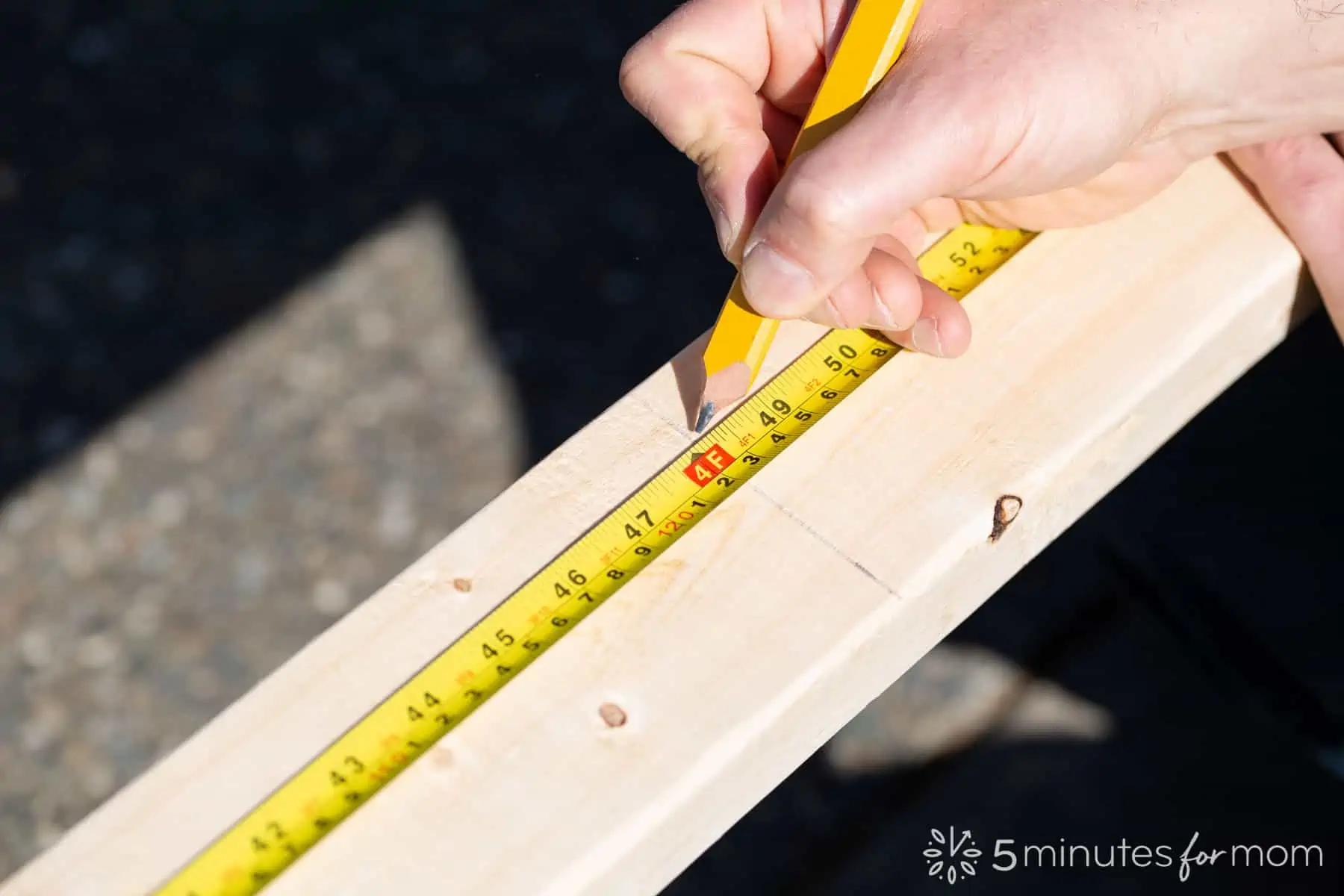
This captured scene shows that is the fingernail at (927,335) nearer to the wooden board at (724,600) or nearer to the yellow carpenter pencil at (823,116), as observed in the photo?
the wooden board at (724,600)

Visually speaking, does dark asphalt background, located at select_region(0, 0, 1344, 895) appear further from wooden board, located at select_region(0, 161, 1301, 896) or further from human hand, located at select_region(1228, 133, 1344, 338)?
wooden board, located at select_region(0, 161, 1301, 896)

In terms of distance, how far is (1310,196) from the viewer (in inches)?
66.1

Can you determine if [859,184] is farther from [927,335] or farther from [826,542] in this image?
[826,542]

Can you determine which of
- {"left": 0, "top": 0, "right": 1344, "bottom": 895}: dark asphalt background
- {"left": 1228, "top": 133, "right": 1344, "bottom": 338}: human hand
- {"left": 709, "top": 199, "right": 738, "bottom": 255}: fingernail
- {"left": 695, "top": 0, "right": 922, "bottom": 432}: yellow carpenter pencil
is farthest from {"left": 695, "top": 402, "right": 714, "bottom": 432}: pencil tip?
{"left": 0, "top": 0, "right": 1344, "bottom": 895}: dark asphalt background

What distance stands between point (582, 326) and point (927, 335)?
197cm

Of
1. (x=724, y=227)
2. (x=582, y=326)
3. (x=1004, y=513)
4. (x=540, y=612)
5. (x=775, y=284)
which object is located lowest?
(x=540, y=612)

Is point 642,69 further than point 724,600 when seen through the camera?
Yes

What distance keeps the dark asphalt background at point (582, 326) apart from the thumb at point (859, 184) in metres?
1.73

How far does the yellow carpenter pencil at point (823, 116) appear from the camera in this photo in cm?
149

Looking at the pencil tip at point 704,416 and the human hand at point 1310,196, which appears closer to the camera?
the pencil tip at point 704,416

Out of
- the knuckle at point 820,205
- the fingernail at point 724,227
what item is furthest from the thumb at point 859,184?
the fingernail at point 724,227

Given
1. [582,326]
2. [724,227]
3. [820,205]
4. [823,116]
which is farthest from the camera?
[582,326]

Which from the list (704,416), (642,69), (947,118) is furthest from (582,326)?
(947,118)

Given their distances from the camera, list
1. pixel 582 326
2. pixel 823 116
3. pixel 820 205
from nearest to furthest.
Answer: pixel 820 205 < pixel 823 116 < pixel 582 326
